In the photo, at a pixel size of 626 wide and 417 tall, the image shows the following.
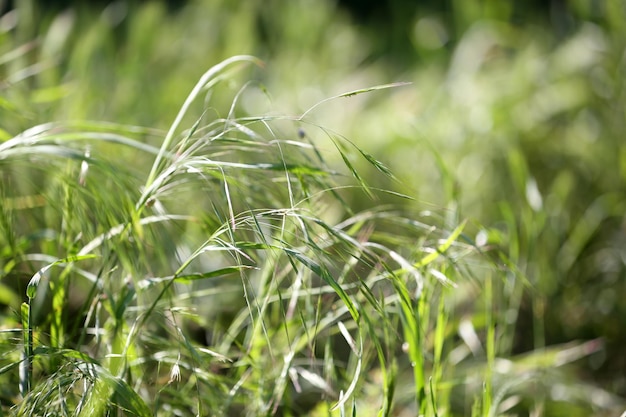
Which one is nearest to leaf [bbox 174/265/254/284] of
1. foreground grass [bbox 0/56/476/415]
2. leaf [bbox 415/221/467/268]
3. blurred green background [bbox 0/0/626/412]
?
foreground grass [bbox 0/56/476/415]

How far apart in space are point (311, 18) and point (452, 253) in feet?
6.49

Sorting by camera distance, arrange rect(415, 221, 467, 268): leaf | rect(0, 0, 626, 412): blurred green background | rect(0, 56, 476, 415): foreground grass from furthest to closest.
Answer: rect(0, 0, 626, 412): blurred green background < rect(415, 221, 467, 268): leaf < rect(0, 56, 476, 415): foreground grass

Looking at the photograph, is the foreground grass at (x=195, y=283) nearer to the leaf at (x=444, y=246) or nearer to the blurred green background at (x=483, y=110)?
the leaf at (x=444, y=246)

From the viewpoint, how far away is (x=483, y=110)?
1.87 m

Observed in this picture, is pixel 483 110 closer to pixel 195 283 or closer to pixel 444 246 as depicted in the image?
pixel 195 283

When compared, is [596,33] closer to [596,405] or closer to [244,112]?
[244,112]

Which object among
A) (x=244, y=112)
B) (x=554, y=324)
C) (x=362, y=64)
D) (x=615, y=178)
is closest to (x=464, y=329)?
(x=554, y=324)

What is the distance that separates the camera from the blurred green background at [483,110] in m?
1.48

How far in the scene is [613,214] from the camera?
161 centimetres

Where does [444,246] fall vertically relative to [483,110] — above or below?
above

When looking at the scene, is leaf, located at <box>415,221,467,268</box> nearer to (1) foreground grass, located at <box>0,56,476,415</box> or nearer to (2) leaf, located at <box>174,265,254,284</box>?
(1) foreground grass, located at <box>0,56,476,415</box>

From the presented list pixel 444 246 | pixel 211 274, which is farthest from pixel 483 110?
pixel 211 274

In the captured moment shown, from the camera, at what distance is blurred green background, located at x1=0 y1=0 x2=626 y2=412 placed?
1483mm

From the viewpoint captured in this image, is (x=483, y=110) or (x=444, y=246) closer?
(x=444, y=246)
